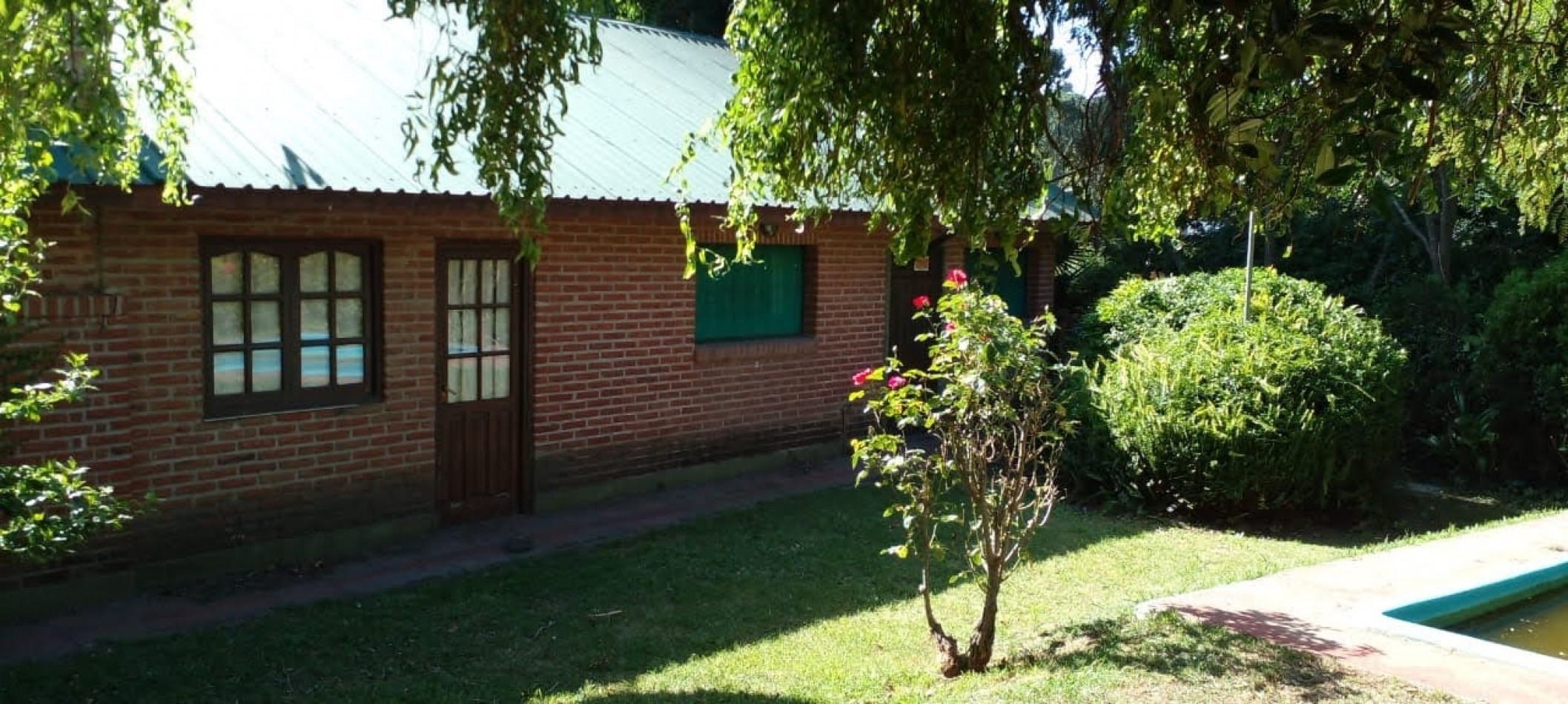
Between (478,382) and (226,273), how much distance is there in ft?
7.29

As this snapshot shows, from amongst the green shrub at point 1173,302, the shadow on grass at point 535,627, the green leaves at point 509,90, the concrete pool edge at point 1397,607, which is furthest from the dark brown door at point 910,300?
the green leaves at point 509,90

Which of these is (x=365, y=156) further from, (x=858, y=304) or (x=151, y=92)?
(x=858, y=304)

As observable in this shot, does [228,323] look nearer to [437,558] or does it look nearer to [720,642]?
[437,558]

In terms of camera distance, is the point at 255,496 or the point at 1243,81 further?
the point at 255,496

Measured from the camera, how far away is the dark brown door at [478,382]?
9719 millimetres

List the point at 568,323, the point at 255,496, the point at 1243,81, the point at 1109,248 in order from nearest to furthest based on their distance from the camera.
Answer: the point at 1243,81, the point at 255,496, the point at 568,323, the point at 1109,248

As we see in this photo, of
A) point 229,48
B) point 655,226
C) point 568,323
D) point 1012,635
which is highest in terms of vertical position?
point 229,48

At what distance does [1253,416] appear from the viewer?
33.8 feet

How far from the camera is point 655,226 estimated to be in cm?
1100

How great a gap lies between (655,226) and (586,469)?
2147 millimetres

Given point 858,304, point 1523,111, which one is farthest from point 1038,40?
point 858,304

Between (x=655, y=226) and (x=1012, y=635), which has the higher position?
(x=655, y=226)

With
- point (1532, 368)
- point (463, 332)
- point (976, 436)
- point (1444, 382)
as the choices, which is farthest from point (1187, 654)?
point (1444, 382)

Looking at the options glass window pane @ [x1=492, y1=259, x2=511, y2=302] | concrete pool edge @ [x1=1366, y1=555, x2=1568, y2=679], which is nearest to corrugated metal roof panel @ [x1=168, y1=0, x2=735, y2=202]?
glass window pane @ [x1=492, y1=259, x2=511, y2=302]
